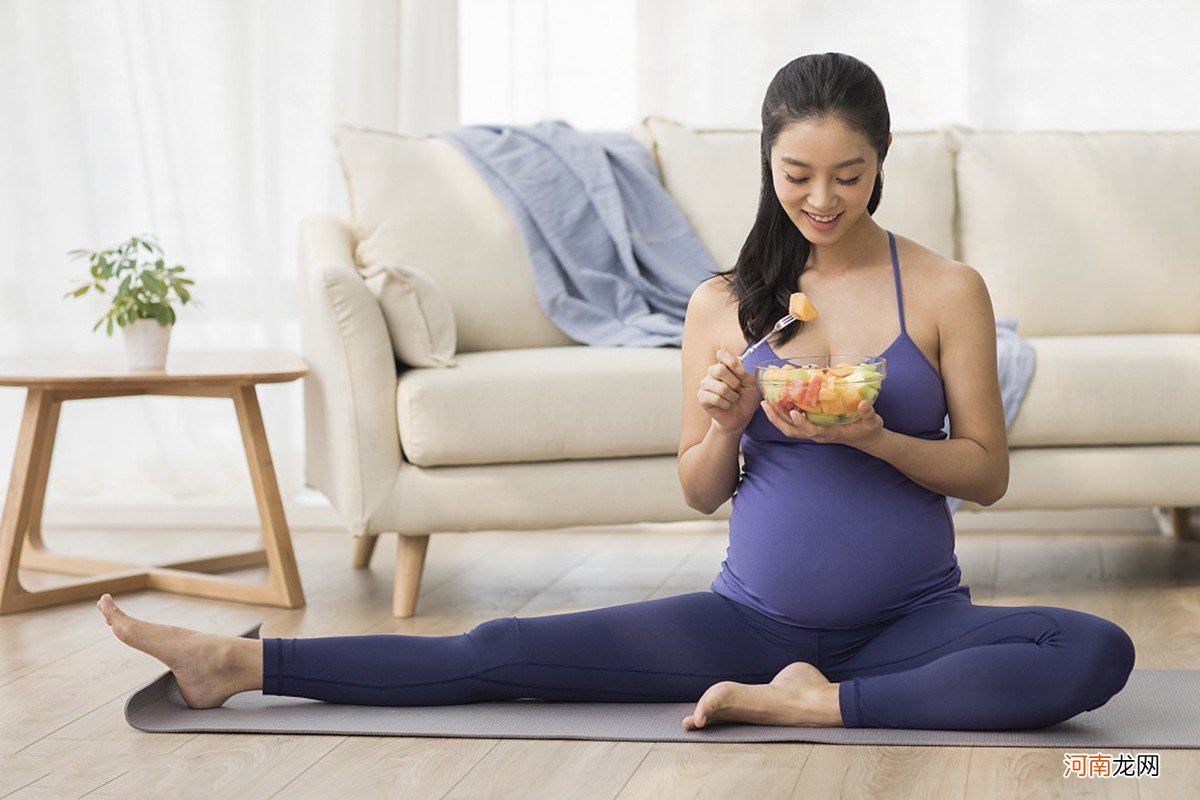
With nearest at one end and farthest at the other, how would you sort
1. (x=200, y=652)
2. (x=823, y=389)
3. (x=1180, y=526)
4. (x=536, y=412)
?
(x=823, y=389) < (x=200, y=652) < (x=536, y=412) < (x=1180, y=526)

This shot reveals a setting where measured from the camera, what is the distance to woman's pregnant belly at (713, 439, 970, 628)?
187cm

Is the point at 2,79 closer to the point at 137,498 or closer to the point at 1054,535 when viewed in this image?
the point at 137,498

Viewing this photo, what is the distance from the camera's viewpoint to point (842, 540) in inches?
73.6

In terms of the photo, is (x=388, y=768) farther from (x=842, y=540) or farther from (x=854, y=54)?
(x=854, y=54)

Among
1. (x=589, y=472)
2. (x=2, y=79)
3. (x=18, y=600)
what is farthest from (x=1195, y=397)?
(x=2, y=79)

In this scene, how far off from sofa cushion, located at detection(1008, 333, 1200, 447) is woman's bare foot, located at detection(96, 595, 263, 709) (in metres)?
1.50

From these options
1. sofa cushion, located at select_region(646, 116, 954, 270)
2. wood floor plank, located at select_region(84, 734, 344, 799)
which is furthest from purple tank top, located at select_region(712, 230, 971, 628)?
sofa cushion, located at select_region(646, 116, 954, 270)

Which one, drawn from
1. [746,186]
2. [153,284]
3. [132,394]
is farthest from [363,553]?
[746,186]

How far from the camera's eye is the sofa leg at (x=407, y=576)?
2.77 meters

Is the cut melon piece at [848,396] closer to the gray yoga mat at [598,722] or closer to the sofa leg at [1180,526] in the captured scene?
the gray yoga mat at [598,722]

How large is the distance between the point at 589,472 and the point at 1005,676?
3.65ft

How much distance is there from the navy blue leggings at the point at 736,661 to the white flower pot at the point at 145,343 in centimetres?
115

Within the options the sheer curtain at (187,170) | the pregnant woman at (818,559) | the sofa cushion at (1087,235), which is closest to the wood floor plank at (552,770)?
the pregnant woman at (818,559)

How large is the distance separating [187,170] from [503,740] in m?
2.51
